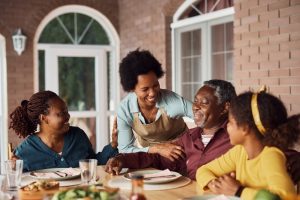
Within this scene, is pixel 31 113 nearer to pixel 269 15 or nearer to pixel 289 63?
pixel 289 63

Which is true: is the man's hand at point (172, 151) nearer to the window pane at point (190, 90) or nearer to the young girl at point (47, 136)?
the young girl at point (47, 136)

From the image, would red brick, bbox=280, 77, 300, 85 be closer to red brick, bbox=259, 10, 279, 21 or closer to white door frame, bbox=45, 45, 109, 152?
red brick, bbox=259, 10, 279, 21

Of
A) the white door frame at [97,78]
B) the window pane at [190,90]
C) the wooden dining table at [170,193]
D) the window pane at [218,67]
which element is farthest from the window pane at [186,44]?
the wooden dining table at [170,193]

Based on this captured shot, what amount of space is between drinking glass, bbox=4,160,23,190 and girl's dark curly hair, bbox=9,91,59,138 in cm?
66

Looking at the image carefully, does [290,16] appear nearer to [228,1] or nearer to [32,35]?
[228,1]

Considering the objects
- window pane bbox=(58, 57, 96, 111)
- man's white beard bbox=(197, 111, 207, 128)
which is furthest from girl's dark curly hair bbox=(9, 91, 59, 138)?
window pane bbox=(58, 57, 96, 111)

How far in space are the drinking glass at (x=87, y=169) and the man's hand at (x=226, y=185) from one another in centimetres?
52

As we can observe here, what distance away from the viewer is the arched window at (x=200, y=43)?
5.10m

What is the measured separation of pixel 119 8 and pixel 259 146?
5.62 m

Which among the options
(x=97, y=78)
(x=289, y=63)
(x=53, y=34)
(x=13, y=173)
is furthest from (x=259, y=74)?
(x=53, y=34)

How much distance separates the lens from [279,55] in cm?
388

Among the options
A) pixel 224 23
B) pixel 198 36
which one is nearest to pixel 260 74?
pixel 224 23

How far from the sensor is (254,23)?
4.18m

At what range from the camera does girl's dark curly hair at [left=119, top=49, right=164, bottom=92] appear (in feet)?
9.23
